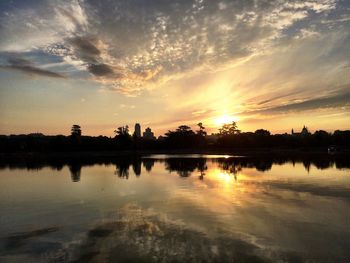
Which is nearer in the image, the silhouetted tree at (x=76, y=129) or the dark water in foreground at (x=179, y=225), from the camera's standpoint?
the dark water in foreground at (x=179, y=225)

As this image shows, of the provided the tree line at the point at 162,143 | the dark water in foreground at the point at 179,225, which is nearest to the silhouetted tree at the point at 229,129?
the tree line at the point at 162,143

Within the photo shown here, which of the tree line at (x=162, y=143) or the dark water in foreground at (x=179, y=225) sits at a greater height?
the tree line at (x=162, y=143)

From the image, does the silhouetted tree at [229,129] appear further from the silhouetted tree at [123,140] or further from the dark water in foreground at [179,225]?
the dark water in foreground at [179,225]

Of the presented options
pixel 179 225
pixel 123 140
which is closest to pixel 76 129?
pixel 123 140

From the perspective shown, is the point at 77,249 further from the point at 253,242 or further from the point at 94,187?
the point at 94,187

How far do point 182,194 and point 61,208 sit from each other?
1073 centimetres

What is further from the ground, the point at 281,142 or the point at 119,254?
the point at 281,142

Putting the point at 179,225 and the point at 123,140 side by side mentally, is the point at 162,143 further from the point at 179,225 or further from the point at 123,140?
the point at 179,225

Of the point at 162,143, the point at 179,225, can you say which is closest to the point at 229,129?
the point at 162,143

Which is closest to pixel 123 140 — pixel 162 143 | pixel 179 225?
pixel 162 143

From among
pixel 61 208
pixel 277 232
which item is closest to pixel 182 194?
pixel 61 208

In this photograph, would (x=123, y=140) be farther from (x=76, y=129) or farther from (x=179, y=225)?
(x=179, y=225)

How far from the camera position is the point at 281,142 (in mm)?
154375

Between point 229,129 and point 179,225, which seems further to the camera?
point 229,129
